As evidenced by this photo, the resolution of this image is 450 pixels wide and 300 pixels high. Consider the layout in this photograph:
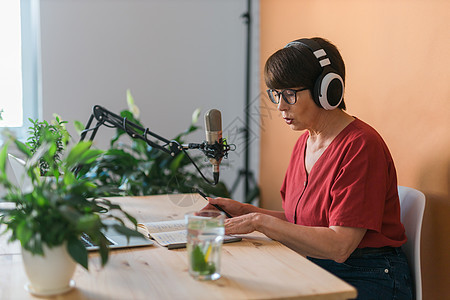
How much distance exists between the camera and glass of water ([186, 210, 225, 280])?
3.38 ft

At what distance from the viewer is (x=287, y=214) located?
1746 mm

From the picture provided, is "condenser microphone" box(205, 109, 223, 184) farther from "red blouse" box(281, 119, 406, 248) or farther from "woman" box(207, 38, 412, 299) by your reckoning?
"red blouse" box(281, 119, 406, 248)

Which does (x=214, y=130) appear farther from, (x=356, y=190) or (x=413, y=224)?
(x=413, y=224)

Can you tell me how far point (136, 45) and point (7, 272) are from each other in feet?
7.76

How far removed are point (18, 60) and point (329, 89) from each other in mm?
2344

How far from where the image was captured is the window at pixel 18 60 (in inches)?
123

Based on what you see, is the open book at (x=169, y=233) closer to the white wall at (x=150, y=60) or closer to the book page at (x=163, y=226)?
the book page at (x=163, y=226)

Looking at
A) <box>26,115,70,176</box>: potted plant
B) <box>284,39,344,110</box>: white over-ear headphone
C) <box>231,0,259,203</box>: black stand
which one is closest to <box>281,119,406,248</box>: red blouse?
<box>284,39,344,110</box>: white over-ear headphone

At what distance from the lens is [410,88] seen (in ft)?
5.68

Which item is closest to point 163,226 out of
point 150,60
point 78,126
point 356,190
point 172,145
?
point 172,145

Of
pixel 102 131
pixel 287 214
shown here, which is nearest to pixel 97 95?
pixel 102 131

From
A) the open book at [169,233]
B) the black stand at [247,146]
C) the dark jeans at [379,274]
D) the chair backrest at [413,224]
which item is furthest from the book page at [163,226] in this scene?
the black stand at [247,146]

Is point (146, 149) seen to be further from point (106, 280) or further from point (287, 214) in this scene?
point (106, 280)

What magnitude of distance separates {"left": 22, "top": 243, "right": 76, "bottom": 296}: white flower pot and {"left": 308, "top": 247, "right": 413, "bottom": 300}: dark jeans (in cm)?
85
